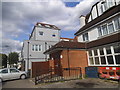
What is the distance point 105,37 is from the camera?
32.1 feet

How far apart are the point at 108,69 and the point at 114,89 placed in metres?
2.93

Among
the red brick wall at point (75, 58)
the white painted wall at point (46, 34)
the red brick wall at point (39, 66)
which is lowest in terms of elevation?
the red brick wall at point (39, 66)

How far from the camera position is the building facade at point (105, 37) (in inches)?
334

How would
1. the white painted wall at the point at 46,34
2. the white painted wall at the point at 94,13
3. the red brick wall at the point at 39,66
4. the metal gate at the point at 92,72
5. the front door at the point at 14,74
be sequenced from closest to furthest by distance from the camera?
the metal gate at the point at 92,72
the front door at the point at 14,74
the red brick wall at the point at 39,66
the white painted wall at the point at 94,13
the white painted wall at the point at 46,34

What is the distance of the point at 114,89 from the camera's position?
19.0ft

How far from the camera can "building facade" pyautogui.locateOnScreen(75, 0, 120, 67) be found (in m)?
8.48

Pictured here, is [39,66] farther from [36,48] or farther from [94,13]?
[94,13]

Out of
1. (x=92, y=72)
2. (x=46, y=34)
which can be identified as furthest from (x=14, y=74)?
(x=46, y=34)

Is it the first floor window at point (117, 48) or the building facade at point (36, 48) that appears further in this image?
the building facade at point (36, 48)

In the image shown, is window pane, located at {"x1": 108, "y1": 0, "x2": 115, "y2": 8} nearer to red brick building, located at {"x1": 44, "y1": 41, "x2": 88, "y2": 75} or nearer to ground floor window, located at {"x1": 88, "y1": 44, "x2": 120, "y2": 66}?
ground floor window, located at {"x1": 88, "y1": 44, "x2": 120, "y2": 66}

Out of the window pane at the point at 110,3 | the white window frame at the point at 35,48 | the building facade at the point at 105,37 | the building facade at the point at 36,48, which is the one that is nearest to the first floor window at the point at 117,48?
the building facade at the point at 105,37

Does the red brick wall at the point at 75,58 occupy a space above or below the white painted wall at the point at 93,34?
below

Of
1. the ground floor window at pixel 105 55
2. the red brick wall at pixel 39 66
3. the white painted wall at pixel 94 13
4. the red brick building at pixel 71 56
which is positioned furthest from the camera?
the white painted wall at pixel 94 13

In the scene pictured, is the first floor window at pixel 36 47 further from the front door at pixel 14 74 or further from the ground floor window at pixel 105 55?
the ground floor window at pixel 105 55
